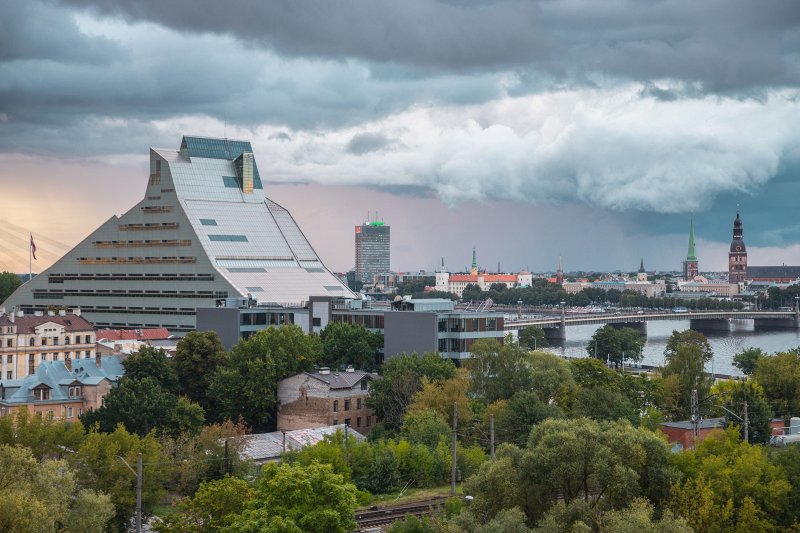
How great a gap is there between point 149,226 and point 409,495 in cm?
8990

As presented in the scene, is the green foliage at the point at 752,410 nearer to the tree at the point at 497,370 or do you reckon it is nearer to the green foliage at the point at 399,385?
the tree at the point at 497,370

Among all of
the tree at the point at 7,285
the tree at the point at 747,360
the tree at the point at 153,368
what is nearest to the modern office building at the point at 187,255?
the tree at the point at 7,285

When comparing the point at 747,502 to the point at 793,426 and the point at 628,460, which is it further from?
the point at 793,426

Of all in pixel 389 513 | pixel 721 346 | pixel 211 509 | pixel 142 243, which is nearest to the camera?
pixel 211 509

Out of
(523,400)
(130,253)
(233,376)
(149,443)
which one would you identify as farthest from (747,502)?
(130,253)

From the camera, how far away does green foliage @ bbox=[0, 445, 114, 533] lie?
3425 cm

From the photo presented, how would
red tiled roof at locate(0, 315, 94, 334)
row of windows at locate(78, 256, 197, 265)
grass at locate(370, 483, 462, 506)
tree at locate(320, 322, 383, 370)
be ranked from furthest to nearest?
row of windows at locate(78, 256, 197, 265) → red tiled roof at locate(0, 315, 94, 334) → tree at locate(320, 322, 383, 370) → grass at locate(370, 483, 462, 506)

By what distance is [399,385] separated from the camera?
6438cm

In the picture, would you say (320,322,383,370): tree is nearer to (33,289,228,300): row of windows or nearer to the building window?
the building window

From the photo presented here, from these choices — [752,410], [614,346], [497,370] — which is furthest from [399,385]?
[614,346]

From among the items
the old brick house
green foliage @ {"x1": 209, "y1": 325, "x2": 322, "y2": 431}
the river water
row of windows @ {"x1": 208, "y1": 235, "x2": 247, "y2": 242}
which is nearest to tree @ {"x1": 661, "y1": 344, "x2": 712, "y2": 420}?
the old brick house

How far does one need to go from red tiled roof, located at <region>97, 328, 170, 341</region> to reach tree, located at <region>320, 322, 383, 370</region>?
1251 inches

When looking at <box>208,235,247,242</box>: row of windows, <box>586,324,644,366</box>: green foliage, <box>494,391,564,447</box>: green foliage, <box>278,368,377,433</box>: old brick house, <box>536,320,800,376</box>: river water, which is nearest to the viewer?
<box>494,391,564,447</box>: green foliage

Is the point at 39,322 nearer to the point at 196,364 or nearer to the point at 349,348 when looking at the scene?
the point at 196,364
